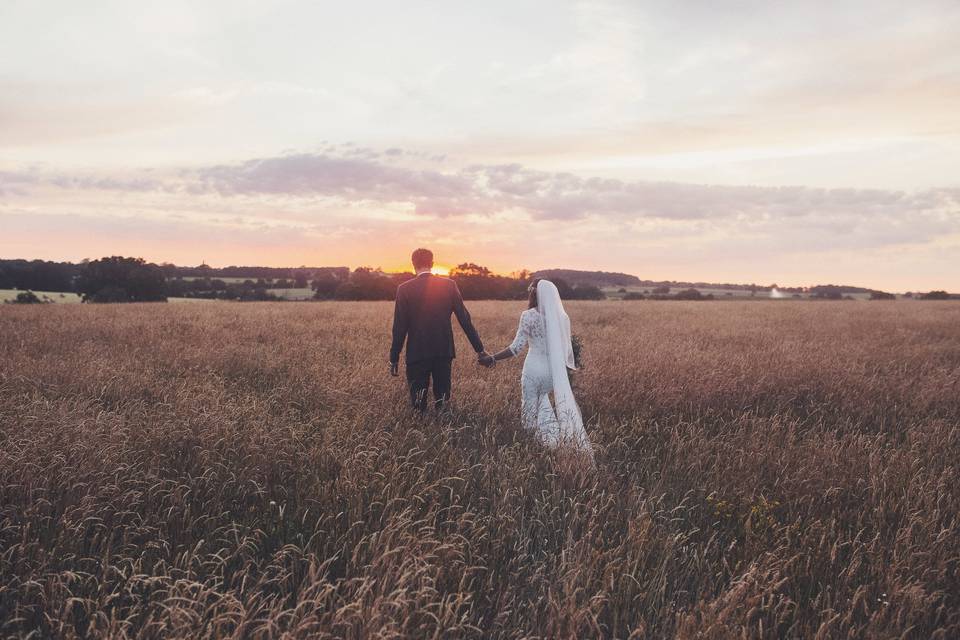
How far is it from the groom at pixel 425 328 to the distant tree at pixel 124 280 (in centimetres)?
5145

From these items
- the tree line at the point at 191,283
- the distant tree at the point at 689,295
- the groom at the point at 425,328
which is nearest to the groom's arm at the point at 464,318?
the groom at the point at 425,328

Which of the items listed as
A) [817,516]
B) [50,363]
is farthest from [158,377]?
[817,516]

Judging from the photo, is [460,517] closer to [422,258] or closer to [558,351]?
[558,351]

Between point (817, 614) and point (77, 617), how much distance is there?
4177mm

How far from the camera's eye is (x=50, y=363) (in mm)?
9086

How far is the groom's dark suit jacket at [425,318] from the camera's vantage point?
6672 millimetres

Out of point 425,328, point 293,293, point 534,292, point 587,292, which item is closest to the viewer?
point 534,292

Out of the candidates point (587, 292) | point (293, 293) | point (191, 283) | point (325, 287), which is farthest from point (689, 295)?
point (191, 283)

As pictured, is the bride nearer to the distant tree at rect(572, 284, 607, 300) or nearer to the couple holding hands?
the couple holding hands

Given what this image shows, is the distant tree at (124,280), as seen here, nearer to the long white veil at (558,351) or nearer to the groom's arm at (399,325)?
the groom's arm at (399,325)

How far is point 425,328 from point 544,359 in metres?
1.53

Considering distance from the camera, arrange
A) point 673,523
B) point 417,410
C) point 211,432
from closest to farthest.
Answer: point 673,523 → point 211,432 → point 417,410

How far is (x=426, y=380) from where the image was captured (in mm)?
6973

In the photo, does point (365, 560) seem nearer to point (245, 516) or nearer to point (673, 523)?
point (245, 516)
